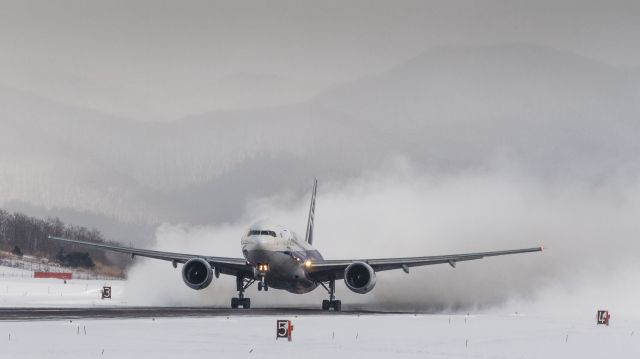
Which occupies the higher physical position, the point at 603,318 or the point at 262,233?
the point at 262,233

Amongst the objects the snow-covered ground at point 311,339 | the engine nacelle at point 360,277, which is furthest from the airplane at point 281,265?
the snow-covered ground at point 311,339

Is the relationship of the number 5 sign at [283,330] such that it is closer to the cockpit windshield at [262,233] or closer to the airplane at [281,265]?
the airplane at [281,265]

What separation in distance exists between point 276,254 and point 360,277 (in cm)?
696

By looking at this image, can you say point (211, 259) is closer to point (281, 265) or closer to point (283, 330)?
point (281, 265)

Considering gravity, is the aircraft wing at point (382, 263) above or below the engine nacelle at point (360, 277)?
above

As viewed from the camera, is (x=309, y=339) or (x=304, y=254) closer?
(x=309, y=339)

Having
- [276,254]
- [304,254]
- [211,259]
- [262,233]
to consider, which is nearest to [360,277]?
[304,254]

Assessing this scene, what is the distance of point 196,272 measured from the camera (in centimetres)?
7512

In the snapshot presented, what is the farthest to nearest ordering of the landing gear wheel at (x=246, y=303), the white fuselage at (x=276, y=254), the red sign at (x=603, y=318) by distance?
1. the landing gear wheel at (x=246, y=303)
2. the white fuselage at (x=276, y=254)
3. the red sign at (x=603, y=318)

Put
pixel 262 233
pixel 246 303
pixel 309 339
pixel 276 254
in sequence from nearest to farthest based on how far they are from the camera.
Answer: pixel 309 339 → pixel 262 233 → pixel 276 254 → pixel 246 303

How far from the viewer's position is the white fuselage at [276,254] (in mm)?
72875

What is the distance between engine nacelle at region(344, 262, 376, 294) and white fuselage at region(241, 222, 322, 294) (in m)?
4.07

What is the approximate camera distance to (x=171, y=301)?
3553 inches

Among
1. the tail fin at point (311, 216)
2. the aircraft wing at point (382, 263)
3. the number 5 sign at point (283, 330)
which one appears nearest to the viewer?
the number 5 sign at point (283, 330)
